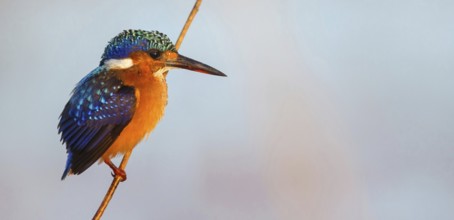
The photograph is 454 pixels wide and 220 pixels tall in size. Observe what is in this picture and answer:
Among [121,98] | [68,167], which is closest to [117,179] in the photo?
[68,167]

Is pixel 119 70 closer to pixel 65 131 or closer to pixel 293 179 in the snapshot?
pixel 65 131

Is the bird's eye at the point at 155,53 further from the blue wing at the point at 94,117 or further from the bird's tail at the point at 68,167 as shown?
the bird's tail at the point at 68,167

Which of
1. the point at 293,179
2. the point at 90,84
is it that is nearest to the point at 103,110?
the point at 90,84

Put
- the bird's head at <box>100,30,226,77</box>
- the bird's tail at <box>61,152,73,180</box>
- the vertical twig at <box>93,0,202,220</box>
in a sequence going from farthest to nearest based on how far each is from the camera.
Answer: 1. the bird's head at <box>100,30,226,77</box>
2. the bird's tail at <box>61,152,73,180</box>
3. the vertical twig at <box>93,0,202,220</box>

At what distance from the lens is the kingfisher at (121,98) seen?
→ 50.9 inches

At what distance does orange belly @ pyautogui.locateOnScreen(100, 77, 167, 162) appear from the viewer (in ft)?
4.66

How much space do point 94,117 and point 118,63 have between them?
0.16 meters

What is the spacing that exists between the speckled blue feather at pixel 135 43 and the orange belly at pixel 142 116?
0.09 meters

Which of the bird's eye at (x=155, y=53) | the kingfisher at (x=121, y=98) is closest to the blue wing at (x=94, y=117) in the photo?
the kingfisher at (x=121, y=98)

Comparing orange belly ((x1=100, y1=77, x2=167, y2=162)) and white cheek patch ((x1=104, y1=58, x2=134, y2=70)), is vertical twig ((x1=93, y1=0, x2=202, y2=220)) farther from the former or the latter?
white cheek patch ((x1=104, y1=58, x2=134, y2=70))

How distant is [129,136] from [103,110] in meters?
0.09

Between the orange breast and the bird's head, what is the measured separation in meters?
0.02

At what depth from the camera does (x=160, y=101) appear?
4.85 ft

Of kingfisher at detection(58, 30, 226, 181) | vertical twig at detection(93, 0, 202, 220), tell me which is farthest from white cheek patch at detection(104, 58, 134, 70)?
vertical twig at detection(93, 0, 202, 220)
